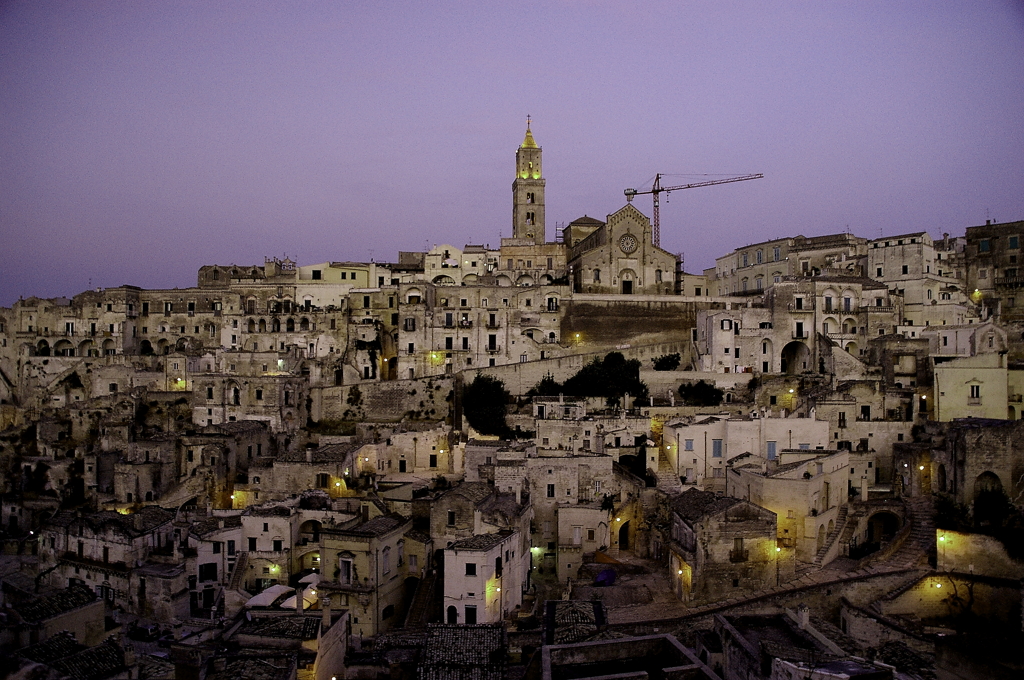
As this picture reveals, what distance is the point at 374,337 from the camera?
1884 inches

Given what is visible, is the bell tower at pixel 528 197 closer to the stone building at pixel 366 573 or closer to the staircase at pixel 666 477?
the staircase at pixel 666 477

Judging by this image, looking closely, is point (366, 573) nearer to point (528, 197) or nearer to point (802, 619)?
point (802, 619)

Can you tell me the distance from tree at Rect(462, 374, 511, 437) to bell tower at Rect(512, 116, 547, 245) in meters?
24.8

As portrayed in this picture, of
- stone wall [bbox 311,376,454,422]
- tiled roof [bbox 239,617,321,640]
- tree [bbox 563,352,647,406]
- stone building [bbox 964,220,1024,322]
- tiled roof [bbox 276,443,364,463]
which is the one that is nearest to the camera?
tiled roof [bbox 239,617,321,640]

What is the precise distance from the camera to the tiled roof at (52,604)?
61.8 feet

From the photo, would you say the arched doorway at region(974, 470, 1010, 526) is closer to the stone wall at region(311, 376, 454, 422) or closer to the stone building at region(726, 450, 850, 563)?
the stone building at region(726, 450, 850, 563)

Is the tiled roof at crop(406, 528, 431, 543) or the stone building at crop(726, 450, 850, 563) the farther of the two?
the tiled roof at crop(406, 528, 431, 543)

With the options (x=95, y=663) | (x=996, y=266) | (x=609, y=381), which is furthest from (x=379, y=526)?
(x=996, y=266)

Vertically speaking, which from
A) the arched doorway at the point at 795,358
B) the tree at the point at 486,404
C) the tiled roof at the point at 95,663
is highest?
the arched doorway at the point at 795,358

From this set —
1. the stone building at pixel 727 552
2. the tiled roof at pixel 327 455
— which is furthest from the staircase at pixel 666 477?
the tiled roof at pixel 327 455

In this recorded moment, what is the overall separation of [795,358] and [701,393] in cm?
702

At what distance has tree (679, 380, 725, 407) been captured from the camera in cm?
3909

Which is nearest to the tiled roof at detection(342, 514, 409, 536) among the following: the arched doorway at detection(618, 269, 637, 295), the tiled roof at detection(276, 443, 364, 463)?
the tiled roof at detection(276, 443, 364, 463)

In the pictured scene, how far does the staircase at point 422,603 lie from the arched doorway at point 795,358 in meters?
24.5
